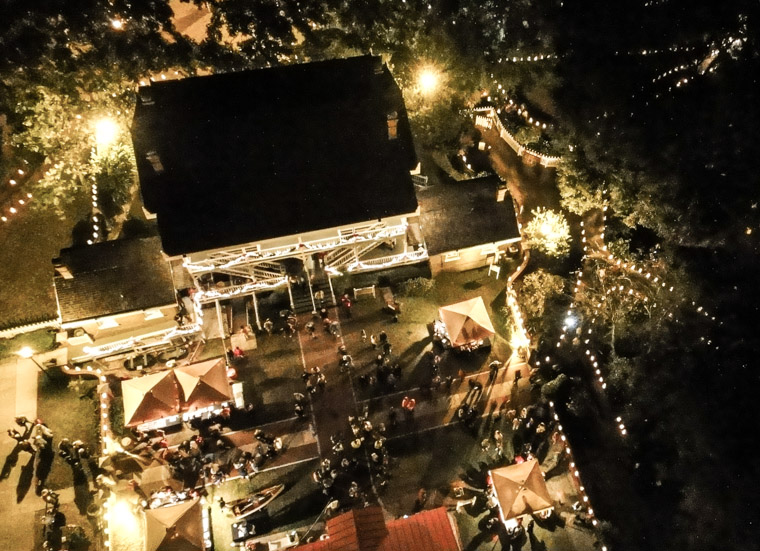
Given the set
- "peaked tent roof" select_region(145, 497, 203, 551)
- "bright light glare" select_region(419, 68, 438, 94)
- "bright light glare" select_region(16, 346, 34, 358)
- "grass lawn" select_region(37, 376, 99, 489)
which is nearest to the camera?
"peaked tent roof" select_region(145, 497, 203, 551)

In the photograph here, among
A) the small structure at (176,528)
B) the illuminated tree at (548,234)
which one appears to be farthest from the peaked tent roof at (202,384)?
the illuminated tree at (548,234)

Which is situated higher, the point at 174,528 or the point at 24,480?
the point at 24,480

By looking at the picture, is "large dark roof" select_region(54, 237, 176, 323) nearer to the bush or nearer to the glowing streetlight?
the bush

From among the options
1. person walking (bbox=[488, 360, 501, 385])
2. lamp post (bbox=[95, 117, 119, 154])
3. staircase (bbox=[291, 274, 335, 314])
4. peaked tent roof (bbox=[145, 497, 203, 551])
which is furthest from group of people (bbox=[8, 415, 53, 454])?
person walking (bbox=[488, 360, 501, 385])

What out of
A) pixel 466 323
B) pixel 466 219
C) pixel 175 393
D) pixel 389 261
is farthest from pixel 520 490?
pixel 175 393

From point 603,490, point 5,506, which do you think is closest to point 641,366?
point 603,490

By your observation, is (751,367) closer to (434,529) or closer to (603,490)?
(603,490)

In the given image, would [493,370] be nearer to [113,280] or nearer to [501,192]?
[501,192]
